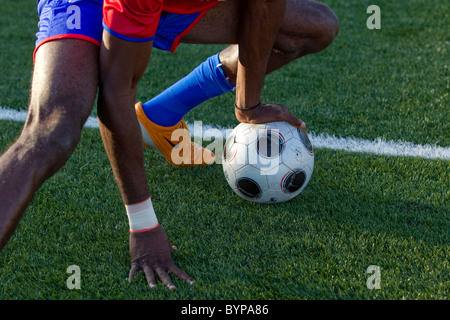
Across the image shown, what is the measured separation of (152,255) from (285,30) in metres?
1.30

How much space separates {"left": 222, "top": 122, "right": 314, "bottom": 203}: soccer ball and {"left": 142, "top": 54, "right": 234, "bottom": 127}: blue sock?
1.30ft

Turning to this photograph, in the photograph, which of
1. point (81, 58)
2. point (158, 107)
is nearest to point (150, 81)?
point (158, 107)

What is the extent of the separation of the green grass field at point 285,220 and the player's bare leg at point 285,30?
2.20ft

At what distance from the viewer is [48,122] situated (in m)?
1.98

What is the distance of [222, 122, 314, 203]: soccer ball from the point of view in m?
2.73

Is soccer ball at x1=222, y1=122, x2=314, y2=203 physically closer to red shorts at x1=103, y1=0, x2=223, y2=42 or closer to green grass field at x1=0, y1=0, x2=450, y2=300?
green grass field at x1=0, y1=0, x2=450, y2=300

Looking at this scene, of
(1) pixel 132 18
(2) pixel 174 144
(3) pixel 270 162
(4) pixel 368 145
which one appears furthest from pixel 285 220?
(1) pixel 132 18

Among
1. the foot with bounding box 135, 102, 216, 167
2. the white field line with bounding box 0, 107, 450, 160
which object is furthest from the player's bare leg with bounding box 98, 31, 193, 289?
the white field line with bounding box 0, 107, 450, 160

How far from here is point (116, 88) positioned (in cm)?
214

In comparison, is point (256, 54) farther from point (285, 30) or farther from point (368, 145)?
point (368, 145)

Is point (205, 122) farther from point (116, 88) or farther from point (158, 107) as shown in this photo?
point (116, 88)

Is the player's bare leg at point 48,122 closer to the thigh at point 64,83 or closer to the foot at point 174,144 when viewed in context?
the thigh at point 64,83

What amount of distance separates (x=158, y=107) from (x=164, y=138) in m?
0.18

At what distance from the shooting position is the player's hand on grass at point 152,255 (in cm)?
231
